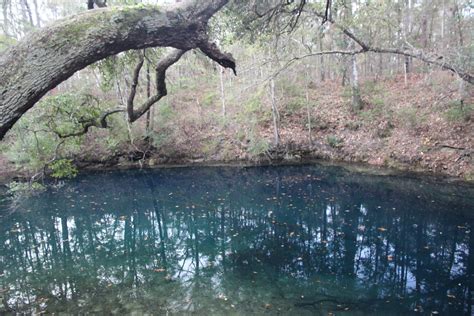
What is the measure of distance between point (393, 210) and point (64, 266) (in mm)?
10191

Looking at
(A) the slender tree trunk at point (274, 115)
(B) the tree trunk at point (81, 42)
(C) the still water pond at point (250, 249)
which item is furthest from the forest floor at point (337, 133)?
(B) the tree trunk at point (81, 42)

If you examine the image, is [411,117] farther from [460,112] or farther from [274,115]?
[274,115]

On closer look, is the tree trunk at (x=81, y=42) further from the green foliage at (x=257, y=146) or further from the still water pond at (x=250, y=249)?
the green foliage at (x=257, y=146)

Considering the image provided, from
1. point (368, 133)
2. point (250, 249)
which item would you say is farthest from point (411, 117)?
point (250, 249)

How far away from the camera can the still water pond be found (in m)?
7.12

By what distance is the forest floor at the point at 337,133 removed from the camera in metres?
15.5

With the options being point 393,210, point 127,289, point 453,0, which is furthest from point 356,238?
point 453,0

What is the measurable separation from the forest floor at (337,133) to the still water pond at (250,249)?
2278mm

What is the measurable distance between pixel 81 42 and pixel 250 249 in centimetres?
799

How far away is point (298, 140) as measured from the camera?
66.3ft

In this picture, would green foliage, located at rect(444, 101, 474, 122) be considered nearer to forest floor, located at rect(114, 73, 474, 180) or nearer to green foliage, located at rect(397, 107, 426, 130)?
forest floor, located at rect(114, 73, 474, 180)

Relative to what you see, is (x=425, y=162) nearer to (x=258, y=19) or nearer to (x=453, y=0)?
(x=453, y=0)

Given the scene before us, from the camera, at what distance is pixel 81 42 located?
8.48ft

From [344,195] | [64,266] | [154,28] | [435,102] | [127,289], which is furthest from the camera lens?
[435,102]
